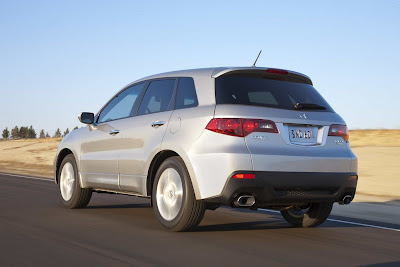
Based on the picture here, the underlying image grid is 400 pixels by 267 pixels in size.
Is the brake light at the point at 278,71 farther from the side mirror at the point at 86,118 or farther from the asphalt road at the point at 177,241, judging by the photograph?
the side mirror at the point at 86,118

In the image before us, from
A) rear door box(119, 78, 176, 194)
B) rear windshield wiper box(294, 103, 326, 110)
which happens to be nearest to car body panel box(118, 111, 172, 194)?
rear door box(119, 78, 176, 194)

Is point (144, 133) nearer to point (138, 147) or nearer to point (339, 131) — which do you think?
point (138, 147)

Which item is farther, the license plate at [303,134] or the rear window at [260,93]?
the rear window at [260,93]

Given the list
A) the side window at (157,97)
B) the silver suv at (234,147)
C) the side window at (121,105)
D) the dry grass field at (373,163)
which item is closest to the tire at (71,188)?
the side window at (121,105)

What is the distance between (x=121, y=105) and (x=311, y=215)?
9.96 feet

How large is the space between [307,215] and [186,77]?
238 centimetres

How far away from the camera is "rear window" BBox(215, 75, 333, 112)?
6.87 m

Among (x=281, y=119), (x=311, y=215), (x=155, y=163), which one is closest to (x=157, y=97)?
(x=155, y=163)

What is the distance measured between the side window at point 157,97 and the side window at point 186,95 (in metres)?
0.19

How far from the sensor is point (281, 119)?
6703 millimetres

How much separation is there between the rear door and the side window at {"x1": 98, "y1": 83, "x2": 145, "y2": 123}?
0.27 meters

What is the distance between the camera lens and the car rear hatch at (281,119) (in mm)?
6555

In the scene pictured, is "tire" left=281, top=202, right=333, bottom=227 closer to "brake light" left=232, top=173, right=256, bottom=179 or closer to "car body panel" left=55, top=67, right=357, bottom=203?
"car body panel" left=55, top=67, right=357, bottom=203

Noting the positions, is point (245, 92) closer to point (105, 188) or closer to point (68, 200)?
point (105, 188)
